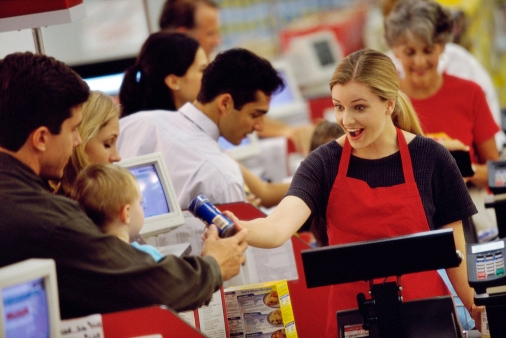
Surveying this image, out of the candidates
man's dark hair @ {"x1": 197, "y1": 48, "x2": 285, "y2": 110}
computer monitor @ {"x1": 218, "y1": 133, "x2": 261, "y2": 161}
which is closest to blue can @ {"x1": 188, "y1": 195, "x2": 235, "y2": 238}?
man's dark hair @ {"x1": 197, "y1": 48, "x2": 285, "y2": 110}

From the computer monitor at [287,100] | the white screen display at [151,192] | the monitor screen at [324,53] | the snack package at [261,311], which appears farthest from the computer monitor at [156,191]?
the monitor screen at [324,53]

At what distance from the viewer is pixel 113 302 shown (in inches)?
107

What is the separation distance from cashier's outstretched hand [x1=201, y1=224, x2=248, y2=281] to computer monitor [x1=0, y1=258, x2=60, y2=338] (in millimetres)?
553

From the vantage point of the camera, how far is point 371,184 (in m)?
3.24

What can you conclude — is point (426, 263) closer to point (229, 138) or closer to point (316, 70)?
point (229, 138)

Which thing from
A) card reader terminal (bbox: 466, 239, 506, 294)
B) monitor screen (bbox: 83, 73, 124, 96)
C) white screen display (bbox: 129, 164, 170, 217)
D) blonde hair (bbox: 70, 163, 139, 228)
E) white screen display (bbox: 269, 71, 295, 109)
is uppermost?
monitor screen (bbox: 83, 73, 124, 96)

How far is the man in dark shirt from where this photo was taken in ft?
8.63

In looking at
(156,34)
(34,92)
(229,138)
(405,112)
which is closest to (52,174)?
(34,92)

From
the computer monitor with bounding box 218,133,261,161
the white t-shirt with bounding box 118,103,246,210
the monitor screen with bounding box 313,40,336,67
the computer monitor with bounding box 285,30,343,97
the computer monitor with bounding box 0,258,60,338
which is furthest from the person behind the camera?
the monitor screen with bounding box 313,40,336,67

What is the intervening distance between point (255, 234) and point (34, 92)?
Result: 2.90 ft

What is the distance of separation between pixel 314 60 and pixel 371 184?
259 inches

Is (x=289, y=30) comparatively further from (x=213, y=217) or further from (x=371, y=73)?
(x=213, y=217)

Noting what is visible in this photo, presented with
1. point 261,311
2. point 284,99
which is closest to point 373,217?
point 261,311

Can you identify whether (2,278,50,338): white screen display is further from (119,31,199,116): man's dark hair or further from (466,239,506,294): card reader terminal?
(119,31,199,116): man's dark hair
